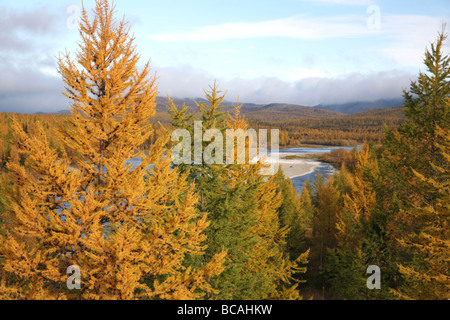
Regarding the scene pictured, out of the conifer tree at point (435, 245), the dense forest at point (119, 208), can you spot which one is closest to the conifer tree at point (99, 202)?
the dense forest at point (119, 208)

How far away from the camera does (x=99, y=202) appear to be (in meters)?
7.07

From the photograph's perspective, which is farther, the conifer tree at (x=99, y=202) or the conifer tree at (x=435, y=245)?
the conifer tree at (x=435, y=245)

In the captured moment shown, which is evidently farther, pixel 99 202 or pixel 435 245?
pixel 435 245

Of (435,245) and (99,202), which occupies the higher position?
(99,202)

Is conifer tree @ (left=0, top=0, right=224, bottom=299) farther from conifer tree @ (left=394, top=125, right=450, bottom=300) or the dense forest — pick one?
conifer tree @ (left=394, top=125, right=450, bottom=300)

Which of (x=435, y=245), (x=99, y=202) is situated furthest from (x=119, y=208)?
(x=435, y=245)

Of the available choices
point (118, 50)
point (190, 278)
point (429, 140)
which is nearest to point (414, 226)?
point (429, 140)

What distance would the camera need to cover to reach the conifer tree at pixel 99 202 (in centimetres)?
642

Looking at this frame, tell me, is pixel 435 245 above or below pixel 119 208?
below

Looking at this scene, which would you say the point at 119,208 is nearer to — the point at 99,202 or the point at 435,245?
the point at 99,202

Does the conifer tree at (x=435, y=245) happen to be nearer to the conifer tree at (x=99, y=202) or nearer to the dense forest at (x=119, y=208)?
the dense forest at (x=119, y=208)
